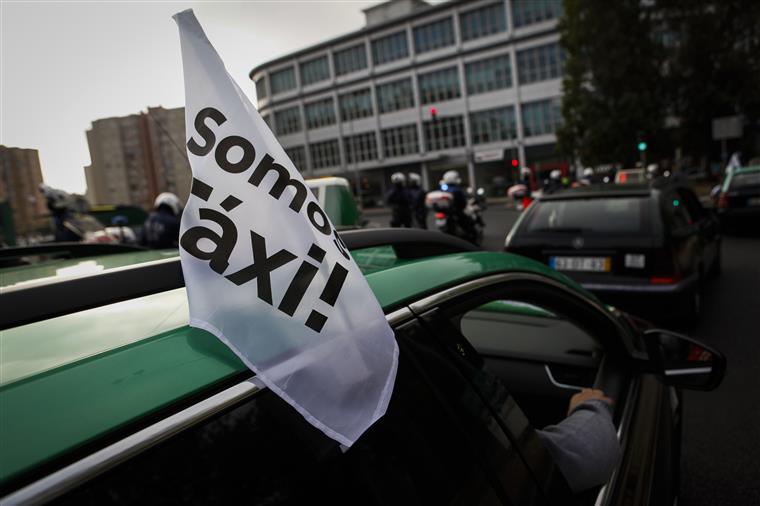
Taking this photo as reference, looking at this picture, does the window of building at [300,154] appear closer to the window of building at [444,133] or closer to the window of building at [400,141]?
the window of building at [400,141]

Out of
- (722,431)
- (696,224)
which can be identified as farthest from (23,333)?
(696,224)

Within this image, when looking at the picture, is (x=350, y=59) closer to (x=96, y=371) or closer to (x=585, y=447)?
(x=585, y=447)

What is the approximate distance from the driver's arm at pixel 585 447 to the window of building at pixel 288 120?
6106 cm

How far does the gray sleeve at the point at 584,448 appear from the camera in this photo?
1.37 m

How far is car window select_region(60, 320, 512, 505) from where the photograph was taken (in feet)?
2.15

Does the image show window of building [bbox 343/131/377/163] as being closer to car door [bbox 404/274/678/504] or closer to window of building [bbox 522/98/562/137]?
window of building [bbox 522/98/562/137]

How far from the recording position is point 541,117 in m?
46.8

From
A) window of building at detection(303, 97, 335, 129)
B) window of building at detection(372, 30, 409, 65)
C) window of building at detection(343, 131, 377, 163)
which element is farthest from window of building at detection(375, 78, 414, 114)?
window of building at detection(303, 97, 335, 129)

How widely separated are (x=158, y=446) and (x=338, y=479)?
293 mm

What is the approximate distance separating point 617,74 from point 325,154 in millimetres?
35484

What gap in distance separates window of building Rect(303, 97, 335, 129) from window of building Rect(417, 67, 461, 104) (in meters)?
10.7

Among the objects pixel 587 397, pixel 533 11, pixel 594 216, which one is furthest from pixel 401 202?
pixel 533 11

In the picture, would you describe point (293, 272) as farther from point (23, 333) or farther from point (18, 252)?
point (18, 252)

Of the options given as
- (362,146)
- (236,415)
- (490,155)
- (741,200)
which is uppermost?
(362,146)
